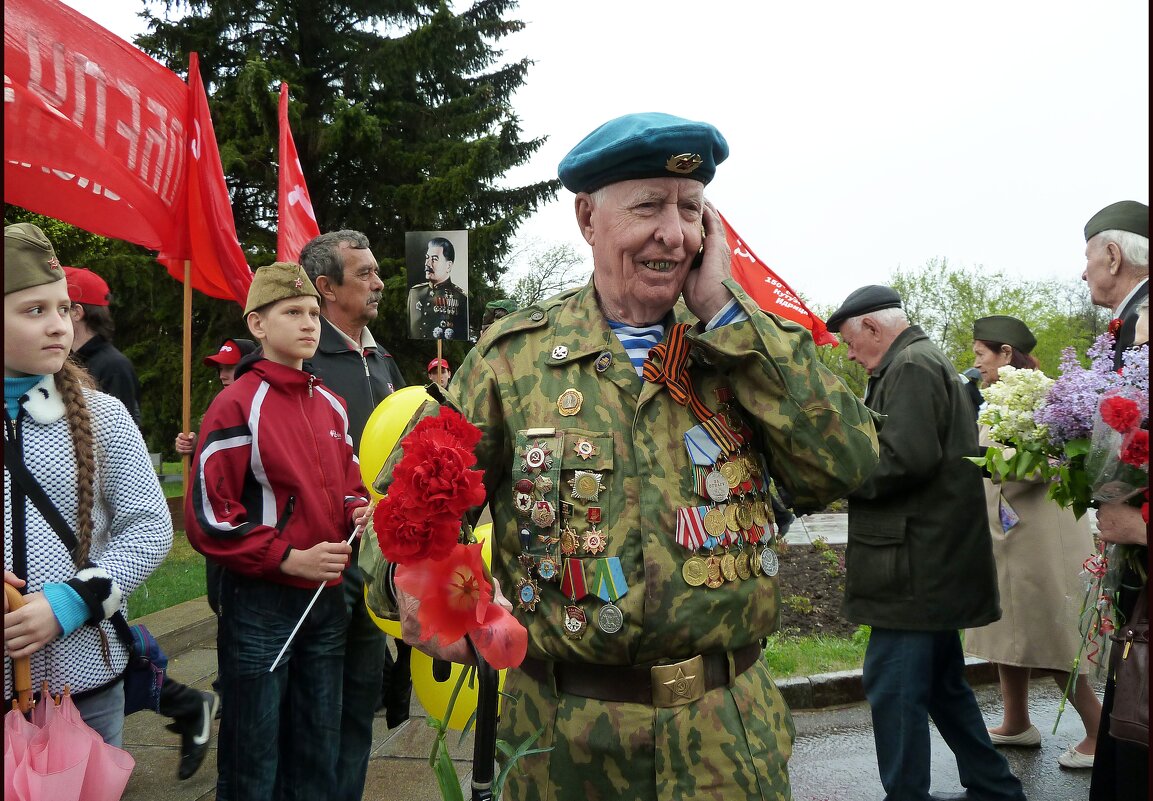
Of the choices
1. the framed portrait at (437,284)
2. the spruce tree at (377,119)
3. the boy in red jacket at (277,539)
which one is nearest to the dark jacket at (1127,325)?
the boy in red jacket at (277,539)

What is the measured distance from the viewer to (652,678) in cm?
202

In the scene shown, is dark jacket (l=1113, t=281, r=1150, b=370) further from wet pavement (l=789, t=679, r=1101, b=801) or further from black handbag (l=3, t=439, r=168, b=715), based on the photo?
black handbag (l=3, t=439, r=168, b=715)

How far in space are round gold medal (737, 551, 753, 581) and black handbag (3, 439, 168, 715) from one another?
185 centimetres

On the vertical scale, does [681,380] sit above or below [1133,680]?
above

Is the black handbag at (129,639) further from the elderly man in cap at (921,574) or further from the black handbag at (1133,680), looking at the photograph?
the black handbag at (1133,680)

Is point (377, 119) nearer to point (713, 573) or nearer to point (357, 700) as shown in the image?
point (357, 700)

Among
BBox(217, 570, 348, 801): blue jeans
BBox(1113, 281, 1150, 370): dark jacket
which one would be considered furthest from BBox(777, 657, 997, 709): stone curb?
BBox(217, 570, 348, 801): blue jeans

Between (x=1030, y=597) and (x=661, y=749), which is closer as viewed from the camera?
(x=661, y=749)

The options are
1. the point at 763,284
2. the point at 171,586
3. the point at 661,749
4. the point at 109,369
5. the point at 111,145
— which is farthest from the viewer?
the point at 171,586

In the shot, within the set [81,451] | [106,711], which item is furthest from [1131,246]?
[106,711]

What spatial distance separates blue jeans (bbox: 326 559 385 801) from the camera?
3.89m

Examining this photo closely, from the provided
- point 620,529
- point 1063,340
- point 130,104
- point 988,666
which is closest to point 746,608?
point 620,529

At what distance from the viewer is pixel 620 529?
81.4 inches

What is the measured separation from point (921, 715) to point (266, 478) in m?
2.93
